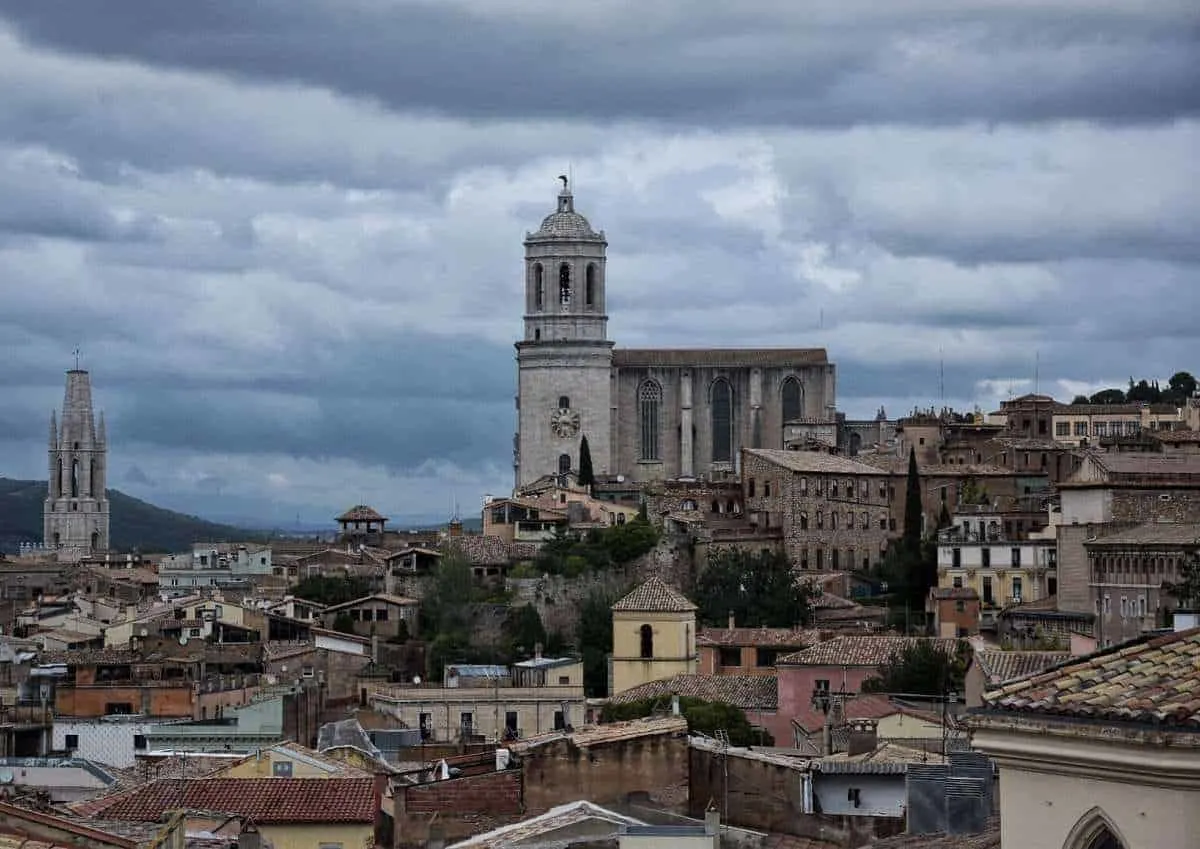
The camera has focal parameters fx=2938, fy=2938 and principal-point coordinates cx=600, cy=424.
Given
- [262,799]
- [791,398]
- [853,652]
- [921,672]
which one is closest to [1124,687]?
[262,799]

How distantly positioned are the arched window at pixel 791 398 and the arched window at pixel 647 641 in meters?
57.8

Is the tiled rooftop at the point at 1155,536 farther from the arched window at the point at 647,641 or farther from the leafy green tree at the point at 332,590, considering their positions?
the leafy green tree at the point at 332,590

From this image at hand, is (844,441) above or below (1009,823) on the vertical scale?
above

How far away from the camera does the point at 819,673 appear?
2206 inches

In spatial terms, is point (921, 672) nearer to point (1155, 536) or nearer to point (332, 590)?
point (1155, 536)

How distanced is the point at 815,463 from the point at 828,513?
11.3 feet

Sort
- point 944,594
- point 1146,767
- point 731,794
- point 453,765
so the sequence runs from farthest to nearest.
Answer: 1. point 944,594
2. point 453,765
3. point 731,794
4. point 1146,767

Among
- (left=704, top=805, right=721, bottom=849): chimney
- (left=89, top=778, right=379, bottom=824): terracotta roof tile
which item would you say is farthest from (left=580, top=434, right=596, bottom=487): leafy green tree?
(left=704, top=805, right=721, bottom=849): chimney

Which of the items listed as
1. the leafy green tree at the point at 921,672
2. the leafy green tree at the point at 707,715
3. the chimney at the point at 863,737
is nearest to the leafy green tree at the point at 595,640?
the leafy green tree at the point at 921,672

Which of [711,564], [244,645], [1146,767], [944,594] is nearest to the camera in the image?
[1146,767]

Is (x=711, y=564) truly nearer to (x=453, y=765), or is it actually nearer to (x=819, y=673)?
(x=819, y=673)

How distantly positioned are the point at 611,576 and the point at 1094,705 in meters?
75.8

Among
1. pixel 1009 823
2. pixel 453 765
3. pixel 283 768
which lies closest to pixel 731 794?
pixel 453 765

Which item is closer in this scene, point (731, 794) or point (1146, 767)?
point (1146, 767)
